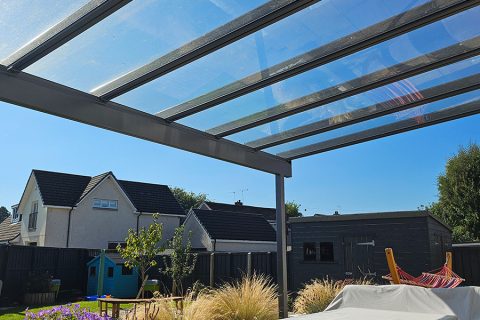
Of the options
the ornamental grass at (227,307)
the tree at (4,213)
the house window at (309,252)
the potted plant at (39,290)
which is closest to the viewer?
the ornamental grass at (227,307)

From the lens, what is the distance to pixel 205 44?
11.3ft

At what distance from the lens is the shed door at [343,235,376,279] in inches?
409

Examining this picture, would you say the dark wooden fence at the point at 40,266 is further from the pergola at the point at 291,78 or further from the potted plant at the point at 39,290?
the pergola at the point at 291,78

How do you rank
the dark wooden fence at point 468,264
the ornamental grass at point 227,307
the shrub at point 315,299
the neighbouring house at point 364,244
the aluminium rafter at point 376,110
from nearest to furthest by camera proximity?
the aluminium rafter at point 376,110, the ornamental grass at point 227,307, the shrub at point 315,299, the neighbouring house at point 364,244, the dark wooden fence at point 468,264

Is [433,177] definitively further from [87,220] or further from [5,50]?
[5,50]

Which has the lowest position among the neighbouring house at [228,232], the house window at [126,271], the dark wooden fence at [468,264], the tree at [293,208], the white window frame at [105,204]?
the house window at [126,271]

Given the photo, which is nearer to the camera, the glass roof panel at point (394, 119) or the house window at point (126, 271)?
the glass roof panel at point (394, 119)

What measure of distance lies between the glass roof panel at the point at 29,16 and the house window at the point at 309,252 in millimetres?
9593

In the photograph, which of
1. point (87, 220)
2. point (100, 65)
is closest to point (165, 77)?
point (100, 65)

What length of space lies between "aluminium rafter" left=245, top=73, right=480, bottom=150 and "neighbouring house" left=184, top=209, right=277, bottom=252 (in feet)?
51.9

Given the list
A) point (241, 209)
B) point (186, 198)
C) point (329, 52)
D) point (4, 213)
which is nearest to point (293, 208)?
point (241, 209)

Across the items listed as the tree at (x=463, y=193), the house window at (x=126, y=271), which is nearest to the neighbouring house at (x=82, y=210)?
the house window at (x=126, y=271)

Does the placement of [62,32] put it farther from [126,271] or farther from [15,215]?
[15,215]

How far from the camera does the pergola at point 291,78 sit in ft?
10.5
